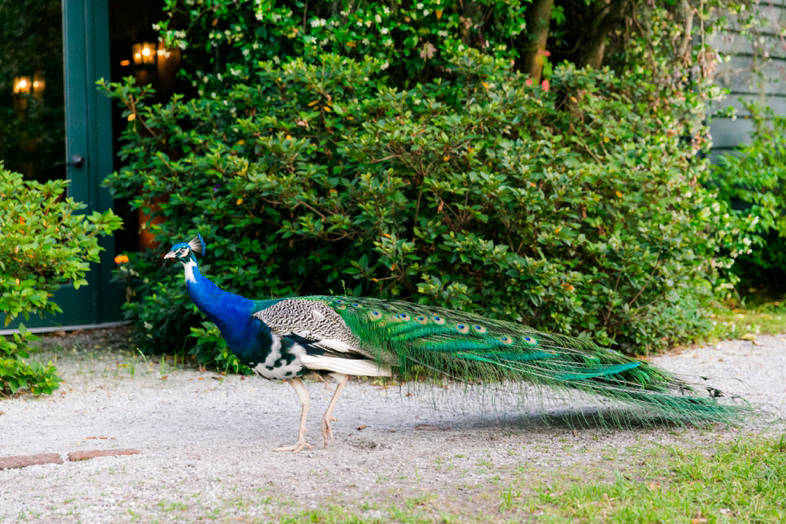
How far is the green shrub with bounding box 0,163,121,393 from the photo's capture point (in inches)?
198

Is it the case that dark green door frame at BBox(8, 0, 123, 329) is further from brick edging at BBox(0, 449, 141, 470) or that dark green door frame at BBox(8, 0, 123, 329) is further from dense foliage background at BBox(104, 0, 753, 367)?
brick edging at BBox(0, 449, 141, 470)

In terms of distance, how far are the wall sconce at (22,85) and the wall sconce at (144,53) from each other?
99cm

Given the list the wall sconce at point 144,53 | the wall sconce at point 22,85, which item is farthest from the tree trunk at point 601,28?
the wall sconce at point 22,85

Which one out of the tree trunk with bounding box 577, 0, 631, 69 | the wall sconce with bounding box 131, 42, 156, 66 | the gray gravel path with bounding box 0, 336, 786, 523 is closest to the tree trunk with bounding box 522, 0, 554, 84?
the tree trunk with bounding box 577, 0, 631, 69

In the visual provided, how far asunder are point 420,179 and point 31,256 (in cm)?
267

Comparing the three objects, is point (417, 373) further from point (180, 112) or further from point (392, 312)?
point (180, 112)

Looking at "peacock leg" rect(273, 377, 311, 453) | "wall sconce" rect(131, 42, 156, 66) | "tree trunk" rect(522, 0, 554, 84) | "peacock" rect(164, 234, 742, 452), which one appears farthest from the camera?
"wall sconce" rect(131, 42, 156, 66)

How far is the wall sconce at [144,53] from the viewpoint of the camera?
7.80 metres

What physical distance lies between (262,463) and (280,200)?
2.42 meters

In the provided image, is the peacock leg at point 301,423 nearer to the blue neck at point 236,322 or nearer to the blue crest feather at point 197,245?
the blue neck at point 236,322

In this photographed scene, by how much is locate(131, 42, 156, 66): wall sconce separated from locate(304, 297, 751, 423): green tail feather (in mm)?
4675

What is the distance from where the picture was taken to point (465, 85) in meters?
6.51

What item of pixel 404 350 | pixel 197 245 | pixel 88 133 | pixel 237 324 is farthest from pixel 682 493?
pixel 88 133

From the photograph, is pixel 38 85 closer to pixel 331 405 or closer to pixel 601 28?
pixel 331 405
